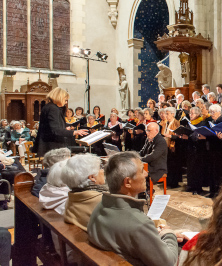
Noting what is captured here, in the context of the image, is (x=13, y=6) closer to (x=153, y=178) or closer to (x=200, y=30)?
(x=200, y=30)

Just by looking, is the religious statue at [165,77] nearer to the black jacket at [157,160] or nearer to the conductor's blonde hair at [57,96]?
the black jacket at [157,160]

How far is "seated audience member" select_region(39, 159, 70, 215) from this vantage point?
8.48ft

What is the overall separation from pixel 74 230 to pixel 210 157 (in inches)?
170

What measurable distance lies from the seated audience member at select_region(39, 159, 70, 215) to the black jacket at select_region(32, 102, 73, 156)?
1.33 metres

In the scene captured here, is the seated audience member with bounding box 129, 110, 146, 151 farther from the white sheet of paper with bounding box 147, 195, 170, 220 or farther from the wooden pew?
the white sheet of paper with bounding box 147, 195, 170, 220

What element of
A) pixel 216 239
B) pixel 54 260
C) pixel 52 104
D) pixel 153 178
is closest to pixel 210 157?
pixel 153 178

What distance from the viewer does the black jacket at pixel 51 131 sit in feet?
13.1

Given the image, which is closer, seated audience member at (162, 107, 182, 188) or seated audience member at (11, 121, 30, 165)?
seated audience member at (162, 107, 182, 188)

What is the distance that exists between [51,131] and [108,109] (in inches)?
451

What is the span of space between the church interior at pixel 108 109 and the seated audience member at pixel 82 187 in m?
0.02

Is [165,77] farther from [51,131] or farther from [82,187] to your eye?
[82,187]

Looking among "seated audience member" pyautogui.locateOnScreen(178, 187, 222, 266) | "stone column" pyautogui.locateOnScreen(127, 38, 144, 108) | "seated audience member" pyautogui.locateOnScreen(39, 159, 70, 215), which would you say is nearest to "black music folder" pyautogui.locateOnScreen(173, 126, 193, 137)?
"seated audience member" pyautogui.locateOnScreen(39, 159, 70, 215)

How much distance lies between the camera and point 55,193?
2.64 m

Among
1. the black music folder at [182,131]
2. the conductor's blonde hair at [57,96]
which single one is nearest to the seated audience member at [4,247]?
the conductor's blonde hair at [57,96]
